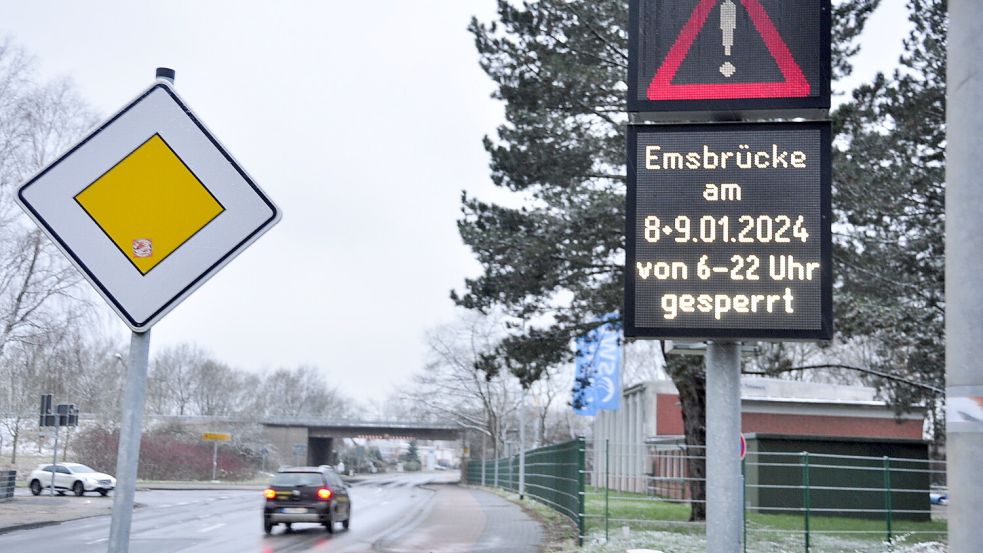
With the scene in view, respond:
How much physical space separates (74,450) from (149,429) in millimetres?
16528

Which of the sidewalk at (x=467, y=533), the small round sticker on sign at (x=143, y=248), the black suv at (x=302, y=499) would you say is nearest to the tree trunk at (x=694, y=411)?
the sidewalk at (x=467, y=533)

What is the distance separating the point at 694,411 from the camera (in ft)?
80.8

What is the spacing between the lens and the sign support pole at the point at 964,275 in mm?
3672

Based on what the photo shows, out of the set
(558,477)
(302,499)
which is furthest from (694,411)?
(302,499)

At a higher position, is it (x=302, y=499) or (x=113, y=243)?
(x=113, y=243)

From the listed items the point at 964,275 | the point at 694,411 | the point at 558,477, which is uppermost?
the point at 964,275

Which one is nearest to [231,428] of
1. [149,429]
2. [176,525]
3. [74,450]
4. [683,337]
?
[149,429]

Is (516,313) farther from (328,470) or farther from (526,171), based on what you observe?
(328,470)

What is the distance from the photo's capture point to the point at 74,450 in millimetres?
58250

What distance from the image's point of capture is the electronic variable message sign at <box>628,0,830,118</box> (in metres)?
6.77

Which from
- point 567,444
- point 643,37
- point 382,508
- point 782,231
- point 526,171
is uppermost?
point 526,171

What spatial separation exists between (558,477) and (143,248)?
977 inches

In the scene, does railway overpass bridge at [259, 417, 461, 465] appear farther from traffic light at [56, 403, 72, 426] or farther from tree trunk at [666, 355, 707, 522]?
tree trunk at [666, 355, 707, 522]

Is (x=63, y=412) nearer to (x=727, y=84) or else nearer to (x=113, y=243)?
(x=727, y=84)
